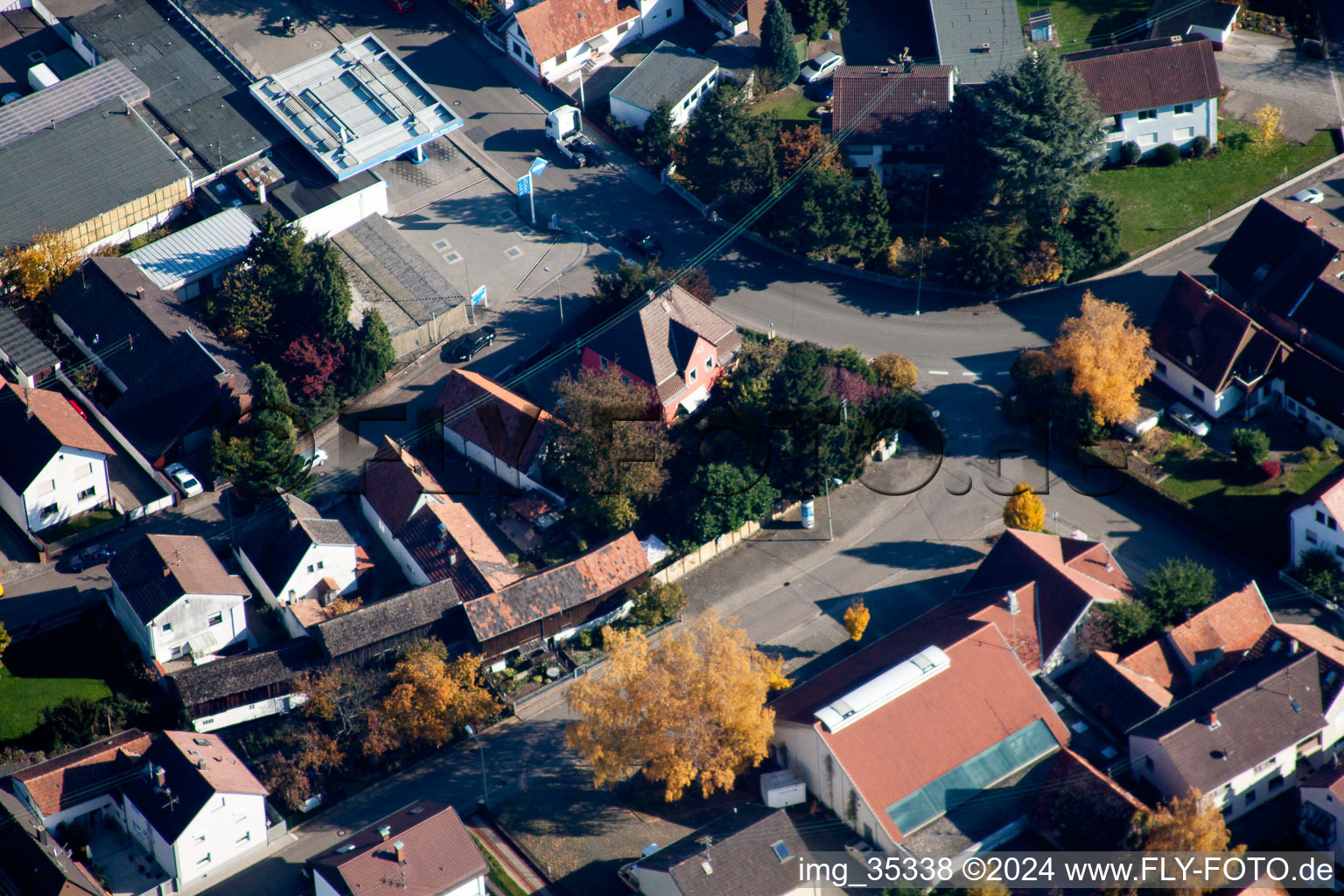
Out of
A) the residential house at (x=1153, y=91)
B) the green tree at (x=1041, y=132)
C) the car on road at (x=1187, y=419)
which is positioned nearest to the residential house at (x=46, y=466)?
the green tree at (x=1041, y=132)

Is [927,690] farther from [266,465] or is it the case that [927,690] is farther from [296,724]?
[266,465]

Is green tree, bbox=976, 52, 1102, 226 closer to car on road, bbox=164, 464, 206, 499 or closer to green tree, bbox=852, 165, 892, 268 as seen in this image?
green tree, bbox=852, 165, 892, 268

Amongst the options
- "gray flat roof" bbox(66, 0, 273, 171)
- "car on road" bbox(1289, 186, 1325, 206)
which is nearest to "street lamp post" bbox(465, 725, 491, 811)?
"gray flat roof" bbox(66, 0, 273, 171)

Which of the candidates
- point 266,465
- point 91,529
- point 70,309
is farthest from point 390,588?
point 70,309

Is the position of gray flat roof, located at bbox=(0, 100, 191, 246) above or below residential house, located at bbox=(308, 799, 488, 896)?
above

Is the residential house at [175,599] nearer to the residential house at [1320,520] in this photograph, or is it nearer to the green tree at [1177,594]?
the green tree at [1177,594]

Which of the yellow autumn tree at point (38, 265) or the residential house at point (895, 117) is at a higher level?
the yellow autumn tree at point (38, 265)

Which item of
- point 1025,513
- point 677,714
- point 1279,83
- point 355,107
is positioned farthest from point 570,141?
point 677,714
